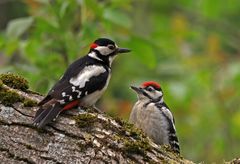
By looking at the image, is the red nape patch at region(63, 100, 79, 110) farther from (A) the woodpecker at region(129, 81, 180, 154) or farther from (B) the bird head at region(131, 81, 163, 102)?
(B) the bird head at region(131, 81, 163, 102)

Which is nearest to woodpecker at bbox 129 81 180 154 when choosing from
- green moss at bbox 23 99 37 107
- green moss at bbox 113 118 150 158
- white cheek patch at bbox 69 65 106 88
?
white cheek patch at bbox 69 65 106 88

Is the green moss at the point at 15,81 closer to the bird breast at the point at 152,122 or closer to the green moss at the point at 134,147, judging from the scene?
the green moss at the point at 134,147

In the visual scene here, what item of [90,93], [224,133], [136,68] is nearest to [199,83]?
[224,133]

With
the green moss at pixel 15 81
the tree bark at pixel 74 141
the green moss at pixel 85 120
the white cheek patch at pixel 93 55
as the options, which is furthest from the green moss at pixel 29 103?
the white cheek patch at pixel 93 55

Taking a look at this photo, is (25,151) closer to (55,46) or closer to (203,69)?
(55,46)

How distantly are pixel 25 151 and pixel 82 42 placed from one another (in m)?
2.36

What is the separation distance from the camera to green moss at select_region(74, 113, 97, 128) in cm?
468

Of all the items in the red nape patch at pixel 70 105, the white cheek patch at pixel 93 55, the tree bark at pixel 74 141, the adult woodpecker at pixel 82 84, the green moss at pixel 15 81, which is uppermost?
the white cheek patch at pixel 93 55

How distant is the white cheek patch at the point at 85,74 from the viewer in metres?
5.74

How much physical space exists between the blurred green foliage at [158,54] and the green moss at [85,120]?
178 cm

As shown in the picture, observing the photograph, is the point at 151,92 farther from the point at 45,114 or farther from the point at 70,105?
the point at 45,114

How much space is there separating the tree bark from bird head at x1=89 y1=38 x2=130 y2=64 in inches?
67.7

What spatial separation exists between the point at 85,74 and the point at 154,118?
1.18 meters

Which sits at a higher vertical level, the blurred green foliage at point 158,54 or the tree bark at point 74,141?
the blurred green foliage at point 158,54
